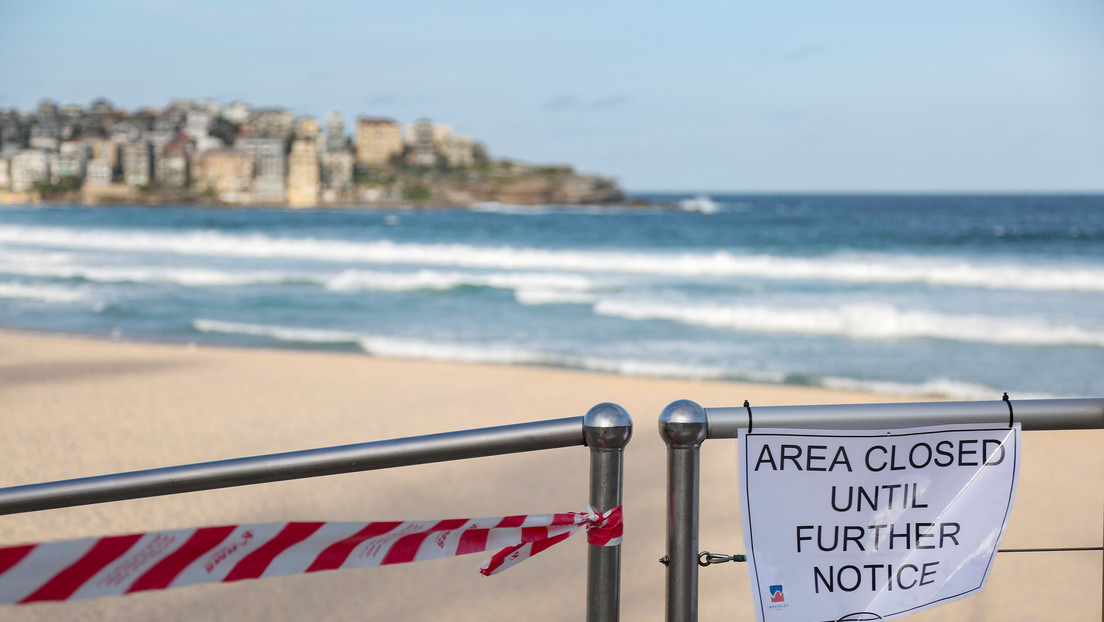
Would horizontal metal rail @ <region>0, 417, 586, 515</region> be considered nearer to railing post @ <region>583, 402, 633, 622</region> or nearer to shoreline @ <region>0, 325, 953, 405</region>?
railing post @ <region>583, 402, 633, 622</region>

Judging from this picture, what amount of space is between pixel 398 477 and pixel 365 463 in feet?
14.1

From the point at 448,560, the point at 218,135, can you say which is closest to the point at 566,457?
the point at 448,560

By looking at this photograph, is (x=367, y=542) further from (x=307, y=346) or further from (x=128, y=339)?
(x=128, y=339)

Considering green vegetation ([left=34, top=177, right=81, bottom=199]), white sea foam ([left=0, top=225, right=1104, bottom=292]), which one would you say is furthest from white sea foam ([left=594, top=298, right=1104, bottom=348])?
green vegetation ([left=34, top=177, right=81, bottom=199])

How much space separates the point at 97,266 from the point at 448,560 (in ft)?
69.6

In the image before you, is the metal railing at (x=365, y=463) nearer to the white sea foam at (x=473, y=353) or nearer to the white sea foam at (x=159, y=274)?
the white sea foam at (x=473, y=353)

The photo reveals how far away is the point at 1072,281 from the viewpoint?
1880 centimetres

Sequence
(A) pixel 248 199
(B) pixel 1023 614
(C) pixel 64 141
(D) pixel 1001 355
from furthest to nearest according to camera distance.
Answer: (C) pixel 64 141 → (A) pixel 248 199 → (D) pixel 1001 355 → (B) pixel 1023 614

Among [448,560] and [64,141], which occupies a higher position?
[64,141]

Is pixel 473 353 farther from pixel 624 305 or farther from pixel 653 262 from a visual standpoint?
pixel 653 262

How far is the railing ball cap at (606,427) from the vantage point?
1429mm

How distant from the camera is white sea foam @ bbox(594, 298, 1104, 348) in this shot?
39.8 ft

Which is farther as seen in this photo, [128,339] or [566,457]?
[128,339]

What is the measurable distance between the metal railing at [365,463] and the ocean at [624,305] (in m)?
8.36
